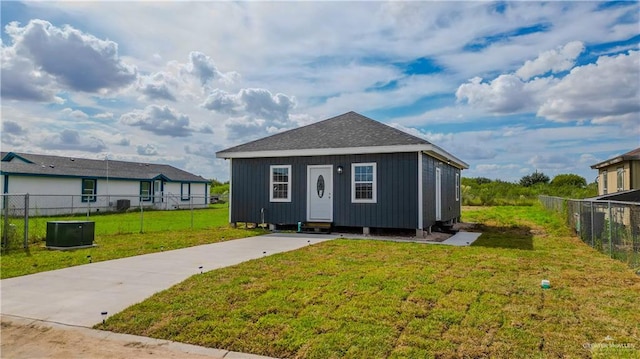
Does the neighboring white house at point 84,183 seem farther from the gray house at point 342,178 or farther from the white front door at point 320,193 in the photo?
the white front door at point 320,193

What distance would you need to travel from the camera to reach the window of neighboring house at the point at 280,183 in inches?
523

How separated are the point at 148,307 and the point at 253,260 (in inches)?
113

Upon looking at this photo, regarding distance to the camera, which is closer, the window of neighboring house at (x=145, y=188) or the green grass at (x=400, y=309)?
the green grass at (x=400, y=309)

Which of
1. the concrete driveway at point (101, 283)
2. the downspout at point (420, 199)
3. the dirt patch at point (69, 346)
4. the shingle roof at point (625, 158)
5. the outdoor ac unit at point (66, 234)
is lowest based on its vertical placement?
the dirt patch at point (69, 346)

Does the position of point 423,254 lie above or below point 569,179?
below

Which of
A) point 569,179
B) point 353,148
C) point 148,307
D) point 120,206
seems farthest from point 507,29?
point 569,179

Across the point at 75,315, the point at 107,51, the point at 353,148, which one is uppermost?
the point at 107,51

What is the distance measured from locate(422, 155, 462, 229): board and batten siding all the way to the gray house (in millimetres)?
32

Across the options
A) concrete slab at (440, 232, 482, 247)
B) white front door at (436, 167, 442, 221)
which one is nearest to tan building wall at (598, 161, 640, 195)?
white front door at (436, 167, 442, 221)

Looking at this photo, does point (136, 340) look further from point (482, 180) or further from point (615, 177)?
point (482, 180)

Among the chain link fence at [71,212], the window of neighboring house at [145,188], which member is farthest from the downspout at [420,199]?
the window of neighboring house at [145,188]

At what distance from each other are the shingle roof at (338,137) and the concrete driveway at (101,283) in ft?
15.4

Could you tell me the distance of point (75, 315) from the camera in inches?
176

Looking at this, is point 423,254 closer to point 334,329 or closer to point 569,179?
point 334,329
